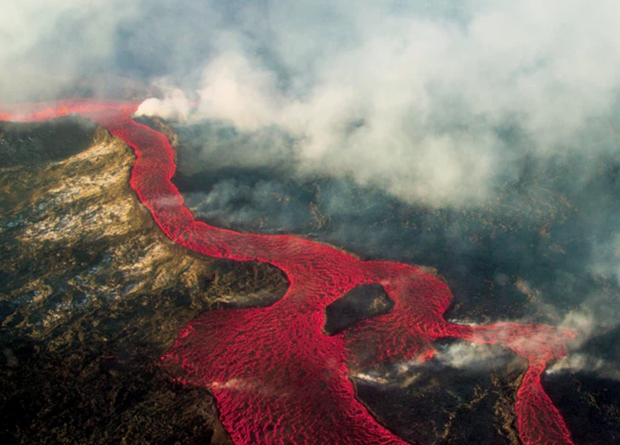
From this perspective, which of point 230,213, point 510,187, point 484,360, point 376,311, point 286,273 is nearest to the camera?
point 484,360

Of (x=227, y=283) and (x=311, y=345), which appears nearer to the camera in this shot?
(x=311, y=345)

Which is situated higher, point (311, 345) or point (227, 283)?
point (227, 283)

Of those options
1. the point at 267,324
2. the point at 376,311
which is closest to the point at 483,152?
the point at 376,311

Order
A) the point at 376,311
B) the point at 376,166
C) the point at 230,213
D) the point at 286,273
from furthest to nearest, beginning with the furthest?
the point at 376,166
the point at 230,213
the point at 286,273
the point at 376,311

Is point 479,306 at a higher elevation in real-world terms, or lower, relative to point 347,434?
higher

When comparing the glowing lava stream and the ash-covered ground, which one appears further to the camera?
the ash-covered ground

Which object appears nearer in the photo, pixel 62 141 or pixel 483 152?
pixel 483 152

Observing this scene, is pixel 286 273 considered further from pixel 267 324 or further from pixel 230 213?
pixel 230 213

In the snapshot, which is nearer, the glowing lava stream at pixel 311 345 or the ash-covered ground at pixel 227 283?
the glowing lava stream at pixel 311 345
